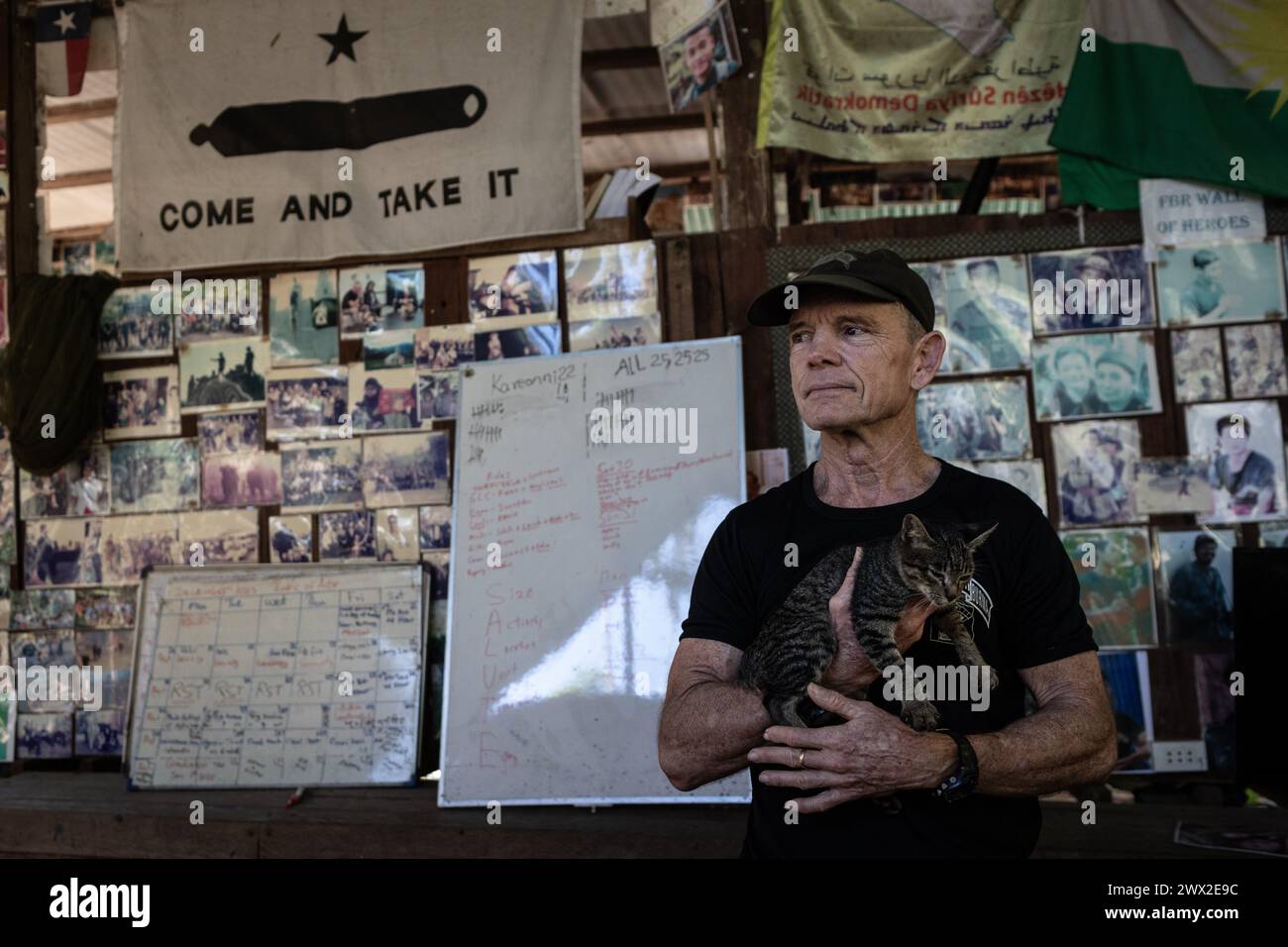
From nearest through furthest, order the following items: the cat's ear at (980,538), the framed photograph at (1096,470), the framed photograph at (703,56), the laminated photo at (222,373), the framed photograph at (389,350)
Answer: the cat's ear at (980,538)
the framed photograph at (1096,470)
the framed photograph at (703,56)
the framed photograph at (389,350)
the laminated photo at (222,373)

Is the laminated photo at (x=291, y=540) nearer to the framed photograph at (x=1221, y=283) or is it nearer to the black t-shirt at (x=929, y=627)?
the black t-shirt at (x=929, y=627)

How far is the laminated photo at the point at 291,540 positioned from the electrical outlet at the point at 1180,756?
353 cm

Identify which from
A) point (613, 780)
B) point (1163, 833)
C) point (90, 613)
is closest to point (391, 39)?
point (90, 613)

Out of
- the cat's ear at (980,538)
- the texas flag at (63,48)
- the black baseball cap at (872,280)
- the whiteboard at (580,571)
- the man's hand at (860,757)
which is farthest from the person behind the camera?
the texas flag at (63,48)

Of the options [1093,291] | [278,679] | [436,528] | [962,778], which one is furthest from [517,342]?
[962,778]

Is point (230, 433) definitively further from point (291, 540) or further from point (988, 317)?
point (988, 317)

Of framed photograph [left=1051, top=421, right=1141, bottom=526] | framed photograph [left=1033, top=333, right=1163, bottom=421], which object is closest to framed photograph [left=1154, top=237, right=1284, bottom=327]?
framed photograph [left=1033, top=333, right=1163, bottom=421]

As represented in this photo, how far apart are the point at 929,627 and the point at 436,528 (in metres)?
2.87

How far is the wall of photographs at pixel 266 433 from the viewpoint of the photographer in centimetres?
429

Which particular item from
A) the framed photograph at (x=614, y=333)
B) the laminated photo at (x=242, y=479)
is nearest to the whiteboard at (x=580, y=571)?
the framed photograph at (x=614, y=333)

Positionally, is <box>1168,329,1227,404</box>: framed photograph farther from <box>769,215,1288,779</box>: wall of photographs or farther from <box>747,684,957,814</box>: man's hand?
<box>747,684,957,814</box>: man's hand

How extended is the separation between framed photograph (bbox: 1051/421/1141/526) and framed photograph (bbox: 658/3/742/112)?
200cm

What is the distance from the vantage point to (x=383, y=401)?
4.37m

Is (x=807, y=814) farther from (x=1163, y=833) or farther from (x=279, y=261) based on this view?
(x=279, y=261)
